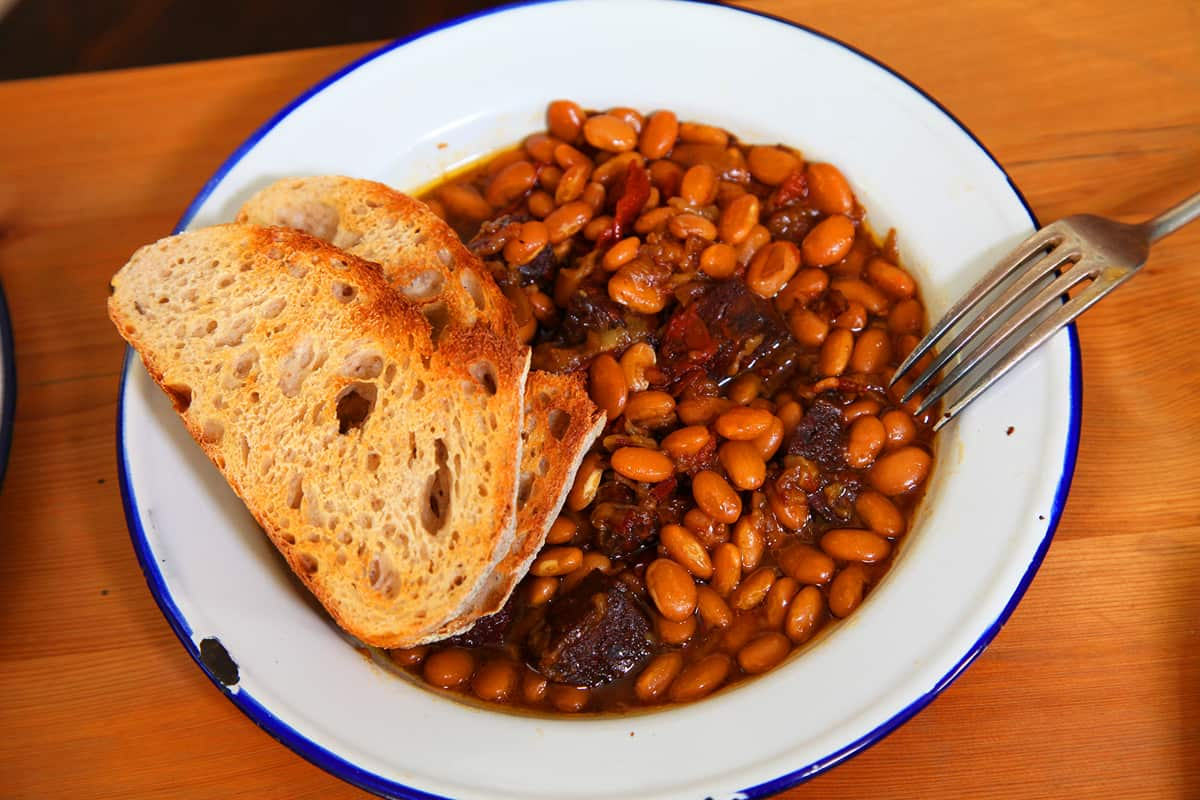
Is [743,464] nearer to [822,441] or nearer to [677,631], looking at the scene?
[822,441]

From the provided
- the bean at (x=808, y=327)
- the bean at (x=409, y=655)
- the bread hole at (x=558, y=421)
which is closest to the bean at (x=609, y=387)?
the bread hole at (x=558, y=421)

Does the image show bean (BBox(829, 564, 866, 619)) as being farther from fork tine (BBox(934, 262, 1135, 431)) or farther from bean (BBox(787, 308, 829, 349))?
bean (BBox(787, 308, 829, 349))

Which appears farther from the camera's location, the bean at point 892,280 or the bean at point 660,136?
the bean at point 660,136

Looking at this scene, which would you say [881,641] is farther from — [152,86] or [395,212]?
[152,86]

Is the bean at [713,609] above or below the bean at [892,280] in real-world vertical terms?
below

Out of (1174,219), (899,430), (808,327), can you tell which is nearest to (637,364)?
(808,327)

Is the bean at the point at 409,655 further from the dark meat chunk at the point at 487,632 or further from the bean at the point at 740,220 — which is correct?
the bean at the point at 740,220
